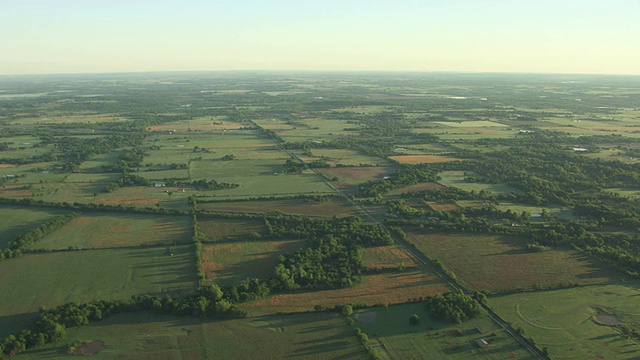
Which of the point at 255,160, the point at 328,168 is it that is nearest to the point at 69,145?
the point at 255,160

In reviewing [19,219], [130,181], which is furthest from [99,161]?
[19,219]

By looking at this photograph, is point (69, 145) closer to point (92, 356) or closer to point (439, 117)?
point (92, 356)

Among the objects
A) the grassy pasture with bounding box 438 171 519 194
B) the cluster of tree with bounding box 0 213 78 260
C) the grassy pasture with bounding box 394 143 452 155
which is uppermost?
the grassy pasture with bounding box 394 143 452 155

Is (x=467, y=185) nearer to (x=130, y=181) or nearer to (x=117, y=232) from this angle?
(x=117, y=232)

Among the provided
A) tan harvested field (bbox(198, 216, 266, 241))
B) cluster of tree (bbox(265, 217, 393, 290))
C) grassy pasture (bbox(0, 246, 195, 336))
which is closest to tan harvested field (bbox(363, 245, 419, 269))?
cluster of tree (bbox(265, 217, 393, 290))

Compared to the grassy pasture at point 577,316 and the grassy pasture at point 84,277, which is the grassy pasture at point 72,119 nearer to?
the grassy pasture at point 84,277

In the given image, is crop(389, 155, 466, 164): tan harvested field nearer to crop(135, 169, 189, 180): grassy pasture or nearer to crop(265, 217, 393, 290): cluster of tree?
crop(265, 217, 393, 290): cluster of tree
